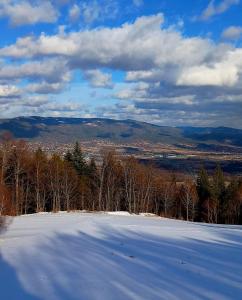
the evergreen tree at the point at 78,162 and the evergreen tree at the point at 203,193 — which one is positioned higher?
the evergreen tree at the point at 78,162

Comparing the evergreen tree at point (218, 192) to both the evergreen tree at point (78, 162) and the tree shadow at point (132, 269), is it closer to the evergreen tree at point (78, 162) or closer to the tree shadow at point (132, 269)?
the evergreen tree at point (78, 162)

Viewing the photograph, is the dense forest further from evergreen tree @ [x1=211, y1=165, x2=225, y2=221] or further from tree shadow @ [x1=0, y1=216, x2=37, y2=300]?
tree shadow @ [x1=0, y1=216, x2=37, y2=300]

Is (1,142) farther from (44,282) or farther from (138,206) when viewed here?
(44,282)

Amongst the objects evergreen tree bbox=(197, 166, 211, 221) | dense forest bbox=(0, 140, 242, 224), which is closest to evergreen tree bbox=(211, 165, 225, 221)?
dense forest bbox=(0, 140, 242, 224)

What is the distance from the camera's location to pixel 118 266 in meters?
14.3

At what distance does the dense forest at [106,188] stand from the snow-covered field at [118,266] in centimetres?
3164

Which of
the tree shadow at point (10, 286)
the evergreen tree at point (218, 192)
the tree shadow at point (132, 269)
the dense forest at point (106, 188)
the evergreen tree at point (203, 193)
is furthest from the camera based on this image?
the evergreen tree at point (203, 193)

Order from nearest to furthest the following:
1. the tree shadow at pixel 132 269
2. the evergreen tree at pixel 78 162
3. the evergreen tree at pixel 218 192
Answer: the tree shadow at pixel 132 269
the evergreen tree at pixel 78 162
the evergreen tree at pixel 218 192

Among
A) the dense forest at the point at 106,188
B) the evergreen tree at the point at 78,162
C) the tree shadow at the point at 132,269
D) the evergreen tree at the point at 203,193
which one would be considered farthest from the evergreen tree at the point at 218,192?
the tree shadow at the point at 132,269

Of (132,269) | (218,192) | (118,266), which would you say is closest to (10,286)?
(118,266)

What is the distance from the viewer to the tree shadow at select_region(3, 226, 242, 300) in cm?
1148

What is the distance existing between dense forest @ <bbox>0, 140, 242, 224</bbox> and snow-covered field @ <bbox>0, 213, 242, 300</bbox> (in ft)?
104

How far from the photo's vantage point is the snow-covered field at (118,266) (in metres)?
11.5

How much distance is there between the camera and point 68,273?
1338 cm
